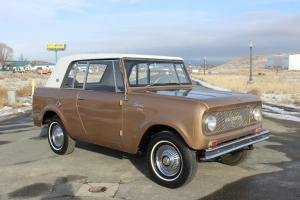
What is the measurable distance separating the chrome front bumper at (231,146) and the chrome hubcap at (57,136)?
11.5ft

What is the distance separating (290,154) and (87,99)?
3.81m

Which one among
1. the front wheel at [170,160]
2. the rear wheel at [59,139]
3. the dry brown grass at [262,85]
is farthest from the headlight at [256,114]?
the dry brown grass at [262,85]

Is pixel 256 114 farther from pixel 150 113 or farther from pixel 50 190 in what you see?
pixel 50 190

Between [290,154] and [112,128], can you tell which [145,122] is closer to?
[112,128]

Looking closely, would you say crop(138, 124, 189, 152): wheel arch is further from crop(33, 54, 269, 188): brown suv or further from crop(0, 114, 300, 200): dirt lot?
crop(0, 114, 300, 200): dirt lot

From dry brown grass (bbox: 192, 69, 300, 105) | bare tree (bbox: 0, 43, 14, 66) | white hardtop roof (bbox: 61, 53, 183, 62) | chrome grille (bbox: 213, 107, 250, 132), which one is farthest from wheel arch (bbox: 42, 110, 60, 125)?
bare tree (bbox: 0, 43, 14, 66)

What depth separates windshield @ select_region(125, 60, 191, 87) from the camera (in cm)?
738

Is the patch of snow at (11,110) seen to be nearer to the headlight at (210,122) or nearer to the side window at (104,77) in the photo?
the side window at (104,77)

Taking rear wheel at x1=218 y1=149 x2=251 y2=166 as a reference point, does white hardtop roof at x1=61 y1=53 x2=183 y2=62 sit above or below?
above

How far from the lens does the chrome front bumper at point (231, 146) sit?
19.7 feet

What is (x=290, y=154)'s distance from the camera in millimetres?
8500

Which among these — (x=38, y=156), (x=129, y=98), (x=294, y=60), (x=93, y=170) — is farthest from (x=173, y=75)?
(x=294, y=60)

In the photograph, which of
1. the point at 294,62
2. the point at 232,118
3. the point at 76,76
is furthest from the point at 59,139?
the point at 294,62

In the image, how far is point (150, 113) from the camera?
6551 mm
